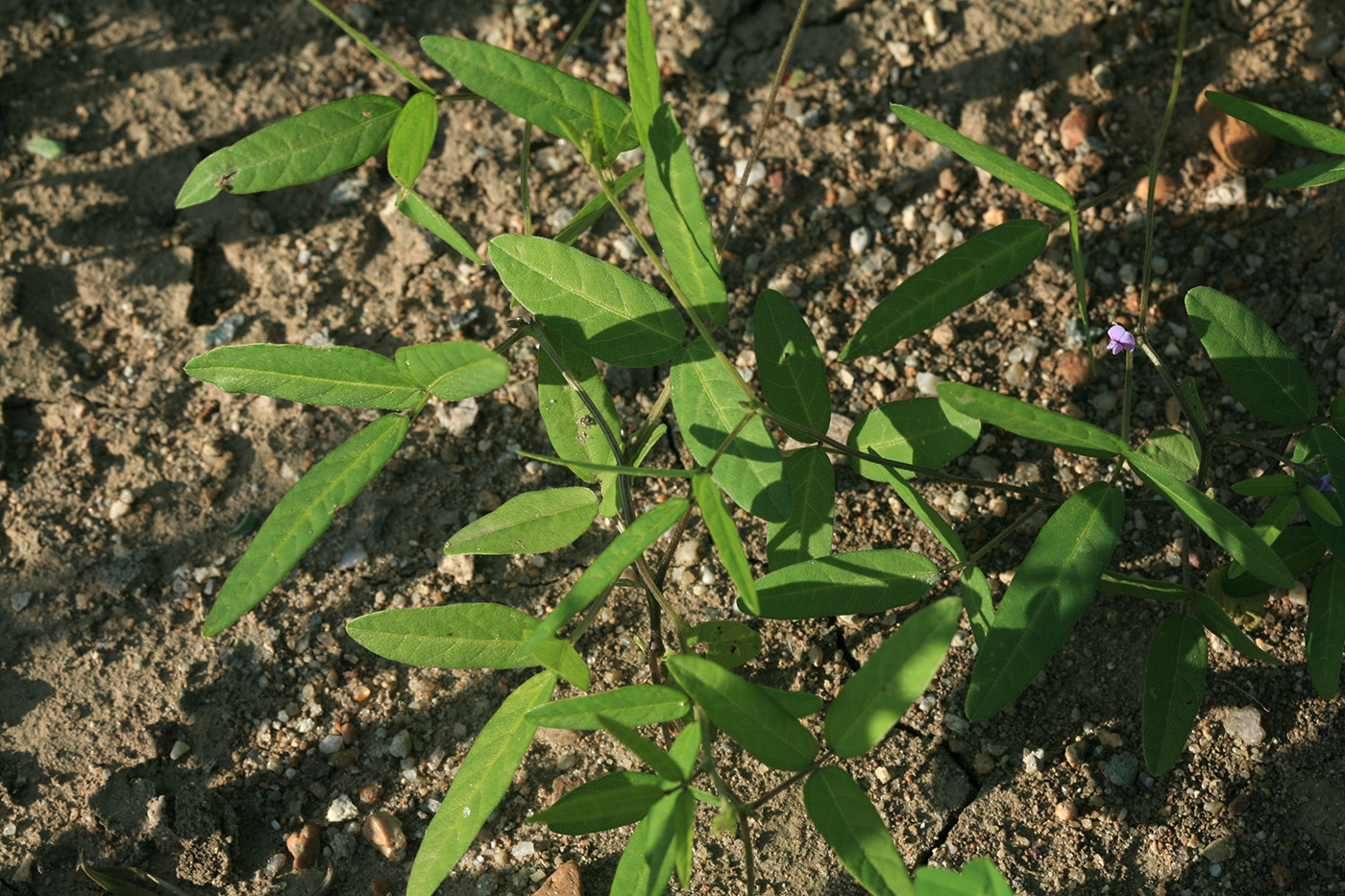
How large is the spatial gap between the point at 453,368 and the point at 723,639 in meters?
→ 0.91

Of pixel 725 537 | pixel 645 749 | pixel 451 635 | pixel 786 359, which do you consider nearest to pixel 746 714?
pixel 645 749

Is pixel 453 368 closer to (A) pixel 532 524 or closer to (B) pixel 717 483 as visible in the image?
(A) pixel 532 524

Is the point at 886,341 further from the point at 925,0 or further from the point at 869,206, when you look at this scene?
the point at 925,0

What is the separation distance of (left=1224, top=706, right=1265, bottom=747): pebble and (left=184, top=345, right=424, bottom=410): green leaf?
6.32 ft

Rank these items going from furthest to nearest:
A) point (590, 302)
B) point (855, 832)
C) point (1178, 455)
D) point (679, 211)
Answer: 1. point (1178, 455)
2. point (590, 302)
3. point (679, 211)
4. point (855, 832)

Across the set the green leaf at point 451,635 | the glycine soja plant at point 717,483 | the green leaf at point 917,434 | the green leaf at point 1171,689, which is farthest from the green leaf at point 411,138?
the green leaf at point 1171,689

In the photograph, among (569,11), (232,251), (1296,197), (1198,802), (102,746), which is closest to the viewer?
(1198,802)

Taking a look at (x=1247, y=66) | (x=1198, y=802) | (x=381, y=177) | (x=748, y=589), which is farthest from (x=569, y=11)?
(x=1198, y=802)

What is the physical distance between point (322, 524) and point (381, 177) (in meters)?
1.58

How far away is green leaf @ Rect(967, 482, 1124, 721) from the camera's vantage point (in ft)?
5.67

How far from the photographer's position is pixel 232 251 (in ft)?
9.40

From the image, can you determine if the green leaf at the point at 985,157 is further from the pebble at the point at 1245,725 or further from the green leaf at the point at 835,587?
the pebble at the point at 1245,725

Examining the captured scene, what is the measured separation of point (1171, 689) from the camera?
1.98 metres

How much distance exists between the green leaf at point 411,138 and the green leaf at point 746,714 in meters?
1.12
